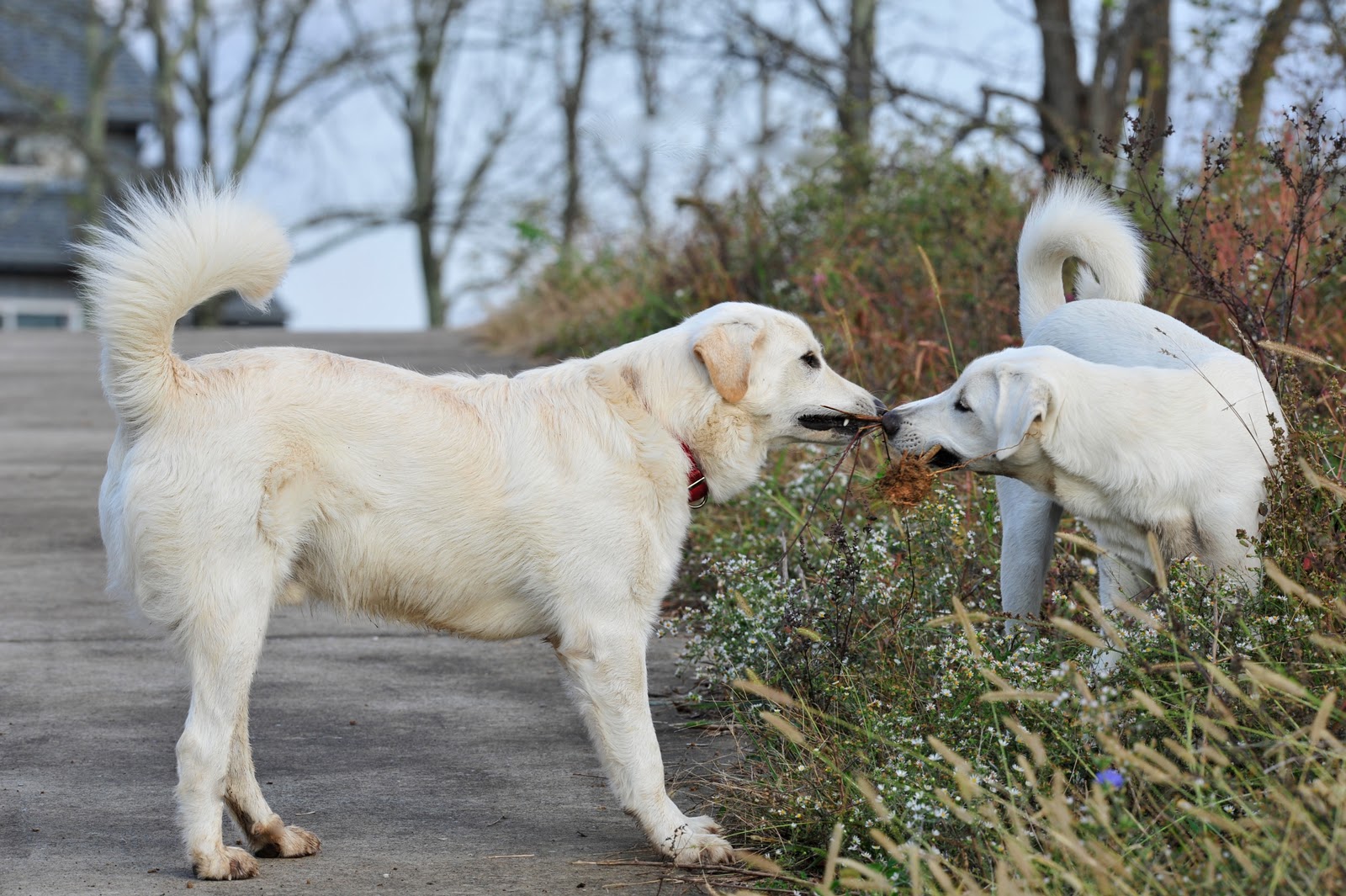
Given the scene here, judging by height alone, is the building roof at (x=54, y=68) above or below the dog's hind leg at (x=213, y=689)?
above

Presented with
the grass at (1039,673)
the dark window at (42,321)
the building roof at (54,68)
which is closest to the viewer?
the grass at (1039,673)

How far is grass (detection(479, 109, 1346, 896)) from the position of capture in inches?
109

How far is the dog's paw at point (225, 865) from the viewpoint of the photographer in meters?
3.60

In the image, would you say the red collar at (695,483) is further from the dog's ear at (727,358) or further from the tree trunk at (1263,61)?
the tree trunk at (1263,61)

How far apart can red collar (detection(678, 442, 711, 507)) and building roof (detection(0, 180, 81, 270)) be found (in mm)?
29836

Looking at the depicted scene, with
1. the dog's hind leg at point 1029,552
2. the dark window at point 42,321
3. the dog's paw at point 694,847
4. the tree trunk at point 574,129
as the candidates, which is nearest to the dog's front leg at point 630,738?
the dog's paw at point 694,847

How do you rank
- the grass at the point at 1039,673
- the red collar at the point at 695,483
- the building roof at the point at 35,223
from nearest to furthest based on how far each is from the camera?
Answer: the grass at the point at 1039,673 < the red collar at the point at 695,483 < the building roof at the point at 35,223

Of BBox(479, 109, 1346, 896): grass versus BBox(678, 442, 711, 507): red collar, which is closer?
BBox(479, 109, 1346, 896): grass

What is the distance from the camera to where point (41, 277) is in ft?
109

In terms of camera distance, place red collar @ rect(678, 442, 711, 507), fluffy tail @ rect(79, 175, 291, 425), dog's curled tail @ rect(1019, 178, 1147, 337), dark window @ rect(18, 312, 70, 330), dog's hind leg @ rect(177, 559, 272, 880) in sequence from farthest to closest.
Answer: dark window @ rect(18, 312, 70, 330)
dog's curled tail @ rect(1019, 178, 1147, 337)
red collar @ rect(678, 442, 711, 507)
fluffy tail @ rect(79, 175, 291, 425)
dog's hind leg @ rect(177, 559, 272, 880)

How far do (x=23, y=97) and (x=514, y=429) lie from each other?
30.3 meters

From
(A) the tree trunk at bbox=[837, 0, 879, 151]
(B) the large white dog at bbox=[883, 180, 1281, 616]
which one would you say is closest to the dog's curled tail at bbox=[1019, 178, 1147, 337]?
(B) the large white dog at bbox=[883, 180, 1281, 616]

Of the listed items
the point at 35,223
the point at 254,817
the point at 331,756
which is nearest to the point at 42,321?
the point at 35,223

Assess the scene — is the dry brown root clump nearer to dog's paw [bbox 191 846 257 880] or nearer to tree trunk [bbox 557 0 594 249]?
dog's paw [bbox 191 846 257 880]
